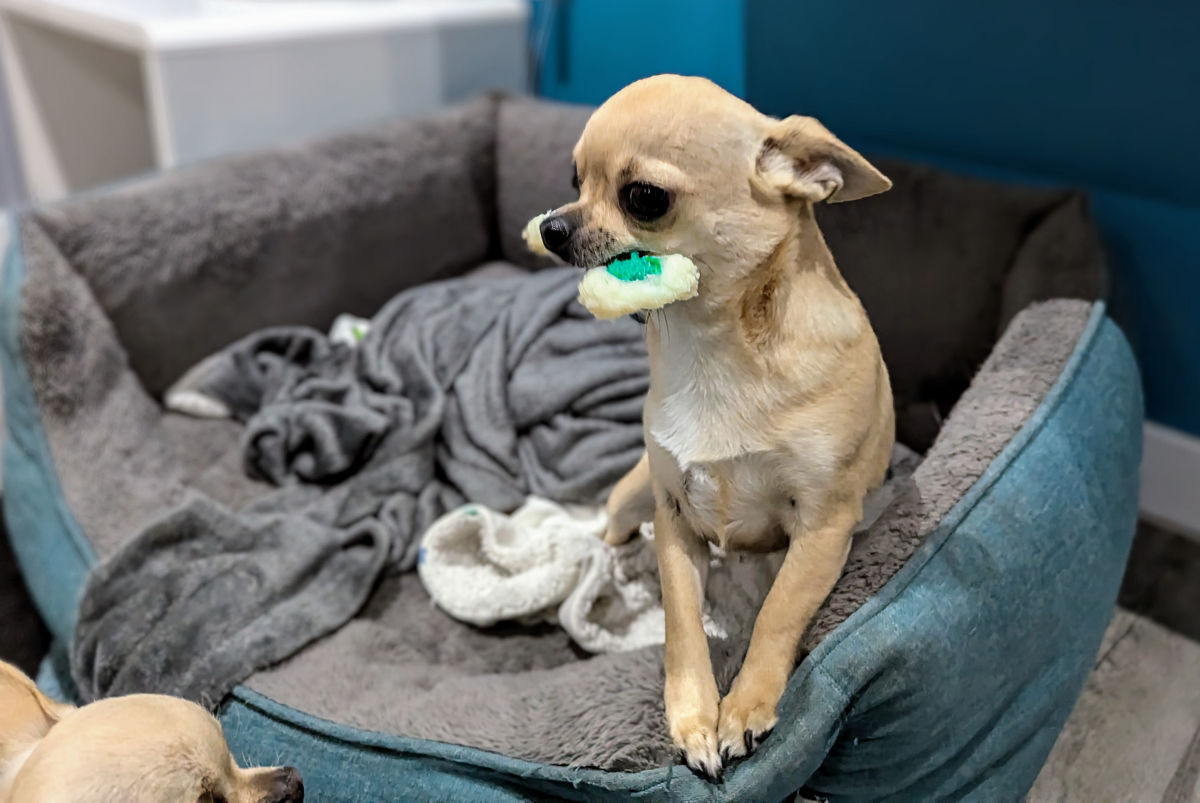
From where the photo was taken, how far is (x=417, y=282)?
1753 millimetres

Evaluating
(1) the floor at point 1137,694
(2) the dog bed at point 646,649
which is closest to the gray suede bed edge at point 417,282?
(2) the dog bed at point 646,649

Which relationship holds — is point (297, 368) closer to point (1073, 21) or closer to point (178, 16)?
point (178, 16)

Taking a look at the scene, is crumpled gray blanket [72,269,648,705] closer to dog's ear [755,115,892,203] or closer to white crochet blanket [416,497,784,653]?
white crochet blanket [416,497,784,653]

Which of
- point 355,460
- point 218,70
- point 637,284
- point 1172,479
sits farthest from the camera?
point 218,70

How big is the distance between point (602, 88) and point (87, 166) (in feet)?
3.89

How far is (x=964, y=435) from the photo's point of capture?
856 mm

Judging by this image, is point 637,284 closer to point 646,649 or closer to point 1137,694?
point 646,649

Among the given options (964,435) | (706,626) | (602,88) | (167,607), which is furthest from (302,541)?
(602,88)

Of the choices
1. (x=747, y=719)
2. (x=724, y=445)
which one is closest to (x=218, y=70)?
(x=724, y=445)

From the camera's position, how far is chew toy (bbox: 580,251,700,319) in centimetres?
57

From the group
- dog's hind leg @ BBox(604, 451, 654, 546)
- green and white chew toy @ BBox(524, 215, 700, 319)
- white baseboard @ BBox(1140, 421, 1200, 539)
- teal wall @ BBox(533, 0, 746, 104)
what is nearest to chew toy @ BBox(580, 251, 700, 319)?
green and white chew toy @ BBox(524, 215, 700, 319)

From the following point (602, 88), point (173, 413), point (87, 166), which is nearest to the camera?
point (173, 413)

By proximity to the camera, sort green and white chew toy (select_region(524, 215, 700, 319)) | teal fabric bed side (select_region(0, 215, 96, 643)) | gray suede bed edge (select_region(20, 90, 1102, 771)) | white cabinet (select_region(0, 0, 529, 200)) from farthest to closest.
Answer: white cabinet (select_region(0, 0, 529, 200)) → teal fabric bed side (select_region(0, 215, 96, 643)) → gray suede bed edge (select_region(20, 90, 1102, 771)) → green and white chew toy (select_region(524, 215, 700, 319))

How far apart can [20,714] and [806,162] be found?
0.69m
